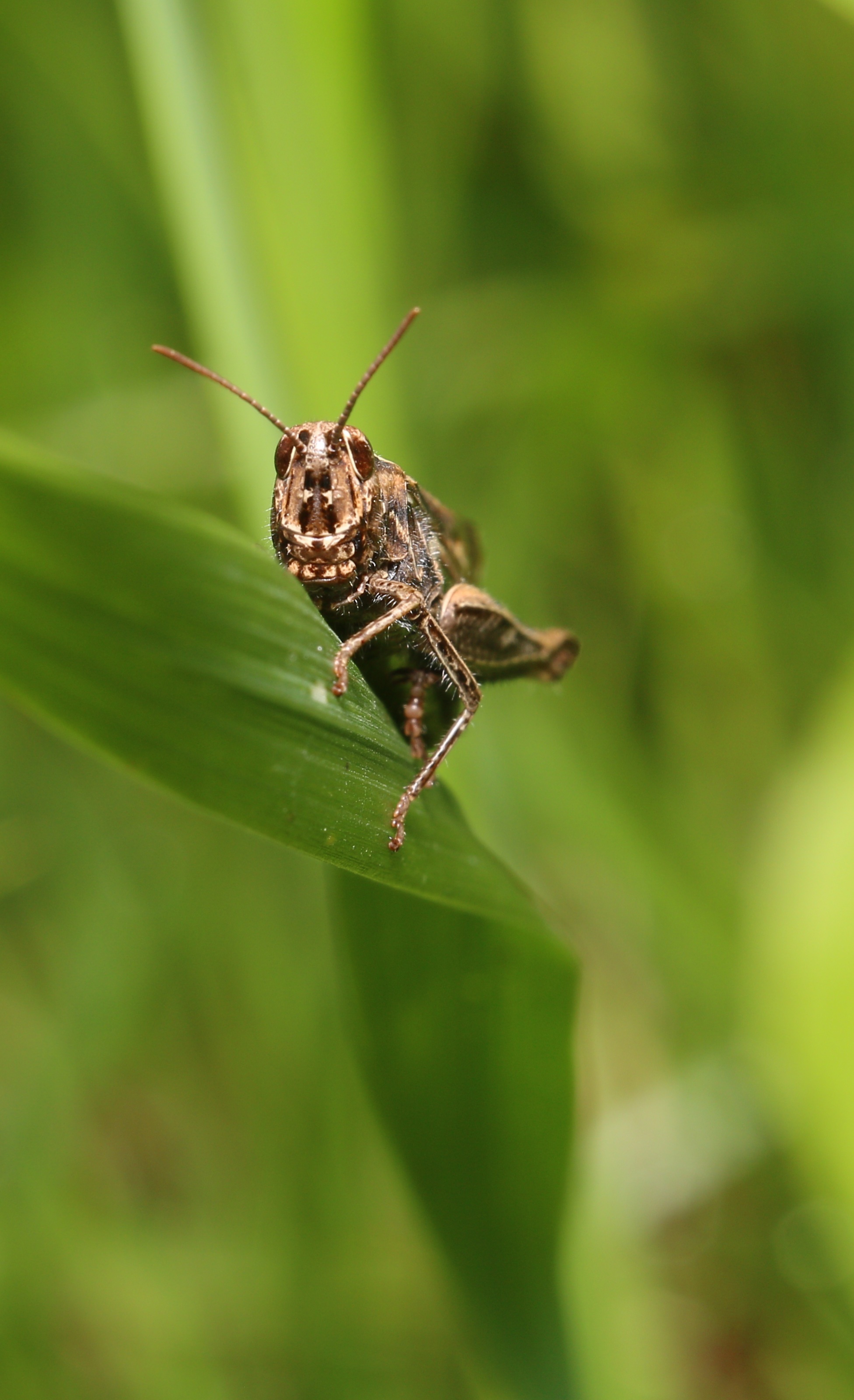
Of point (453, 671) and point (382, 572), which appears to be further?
point (382, 572)

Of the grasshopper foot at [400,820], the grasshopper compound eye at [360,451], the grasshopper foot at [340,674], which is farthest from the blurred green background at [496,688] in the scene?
the grasshopper foot at [340,674]

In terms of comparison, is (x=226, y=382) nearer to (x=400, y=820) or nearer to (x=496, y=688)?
(x=400, y=820)

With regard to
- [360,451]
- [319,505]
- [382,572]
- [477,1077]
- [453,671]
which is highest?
[360,451]

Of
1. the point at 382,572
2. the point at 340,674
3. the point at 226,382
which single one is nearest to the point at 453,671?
the point at 382,572

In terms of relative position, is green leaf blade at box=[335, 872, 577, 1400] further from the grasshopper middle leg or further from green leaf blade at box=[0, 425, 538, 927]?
the grasshopper middle leg

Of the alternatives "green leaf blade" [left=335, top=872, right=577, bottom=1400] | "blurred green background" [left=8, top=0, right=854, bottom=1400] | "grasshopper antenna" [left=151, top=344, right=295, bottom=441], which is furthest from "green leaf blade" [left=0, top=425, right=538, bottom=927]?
"blurred green background" [left=8, top=0, right=854, bottom=1400]

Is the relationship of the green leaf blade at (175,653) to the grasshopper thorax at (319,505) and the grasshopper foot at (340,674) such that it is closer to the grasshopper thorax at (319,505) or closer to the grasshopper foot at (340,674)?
the grasshopper foot at (340,674)

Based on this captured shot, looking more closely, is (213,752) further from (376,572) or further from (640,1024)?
(640,1024)
